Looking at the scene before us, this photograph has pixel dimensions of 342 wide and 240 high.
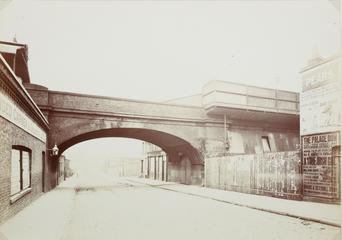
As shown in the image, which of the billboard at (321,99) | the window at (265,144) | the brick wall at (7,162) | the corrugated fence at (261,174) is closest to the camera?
the brick wall at (7,162)

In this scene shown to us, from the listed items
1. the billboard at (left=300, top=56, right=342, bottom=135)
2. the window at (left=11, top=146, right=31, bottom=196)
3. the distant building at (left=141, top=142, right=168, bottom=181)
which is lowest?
the distant building at (left=141, top=142, right=168, bottom=181)

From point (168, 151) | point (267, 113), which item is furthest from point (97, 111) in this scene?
point (267, 113)

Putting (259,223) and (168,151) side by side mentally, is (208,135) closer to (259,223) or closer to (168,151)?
(168,151)

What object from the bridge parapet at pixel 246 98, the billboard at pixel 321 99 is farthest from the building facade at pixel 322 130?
the bridge parapet at pixel 246 98

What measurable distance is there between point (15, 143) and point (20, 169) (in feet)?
5.83

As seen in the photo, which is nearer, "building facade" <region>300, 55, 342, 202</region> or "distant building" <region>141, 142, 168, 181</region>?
"building facade" <region>300, 55, 342, 202</region>

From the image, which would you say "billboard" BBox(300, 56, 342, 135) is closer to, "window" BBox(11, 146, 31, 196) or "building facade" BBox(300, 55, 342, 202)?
"building facade" BBox(300, 55, 342, 202)

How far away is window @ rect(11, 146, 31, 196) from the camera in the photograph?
367 inches

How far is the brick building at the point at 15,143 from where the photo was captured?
760cm

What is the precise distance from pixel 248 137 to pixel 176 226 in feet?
56.2

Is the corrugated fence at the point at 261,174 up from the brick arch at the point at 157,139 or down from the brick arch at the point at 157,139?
down

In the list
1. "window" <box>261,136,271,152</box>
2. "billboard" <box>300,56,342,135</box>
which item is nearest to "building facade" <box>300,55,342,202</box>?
"billboard" <box>300,56,342,135</box>

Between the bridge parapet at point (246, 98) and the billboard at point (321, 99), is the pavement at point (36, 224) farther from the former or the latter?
the bridge parapet at point (246, 98)

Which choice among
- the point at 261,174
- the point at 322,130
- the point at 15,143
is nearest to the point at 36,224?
the point at 15,143
